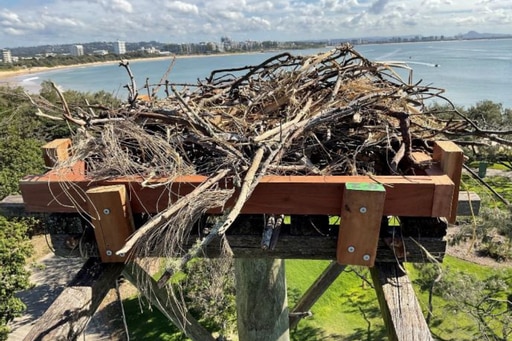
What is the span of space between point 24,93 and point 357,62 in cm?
165

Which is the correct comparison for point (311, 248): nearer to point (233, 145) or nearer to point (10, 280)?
point (233, 145)

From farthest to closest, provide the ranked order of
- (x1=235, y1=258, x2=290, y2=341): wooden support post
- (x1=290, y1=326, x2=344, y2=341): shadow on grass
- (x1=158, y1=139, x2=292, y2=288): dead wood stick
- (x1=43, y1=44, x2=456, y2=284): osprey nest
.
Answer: (x1=290, y1=326, x2=344, y2=341): shadow on grass
(x1=235, y1=258, x2=290, y2=341): wooden support post
(x1=43, y1=44, x2=456, y2=284): osprey nest
(x1=158, y1=139, x2=292, y2=288): dead wood stick

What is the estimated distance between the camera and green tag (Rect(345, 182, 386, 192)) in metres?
1.17

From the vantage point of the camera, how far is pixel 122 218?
1273 millimetres

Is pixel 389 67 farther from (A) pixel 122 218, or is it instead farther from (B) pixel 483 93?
(B) pixel 483 93

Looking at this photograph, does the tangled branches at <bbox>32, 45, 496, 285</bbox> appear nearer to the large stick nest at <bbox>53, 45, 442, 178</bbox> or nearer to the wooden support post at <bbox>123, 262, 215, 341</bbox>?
the large stick nest at <bbox>53, 45, 442, 178</bbox>

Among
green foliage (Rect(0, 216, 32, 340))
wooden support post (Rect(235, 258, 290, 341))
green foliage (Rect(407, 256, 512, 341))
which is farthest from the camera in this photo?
green foliage (Rect(0, 216, 32, 340))

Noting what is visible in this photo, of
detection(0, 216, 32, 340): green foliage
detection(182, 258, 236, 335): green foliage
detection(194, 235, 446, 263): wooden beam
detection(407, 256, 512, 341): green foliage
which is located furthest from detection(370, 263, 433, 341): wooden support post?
detection(0, 216, 32, 340): green foliage

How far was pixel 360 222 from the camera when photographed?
4.00 feet

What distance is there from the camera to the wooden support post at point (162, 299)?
1.41 meters

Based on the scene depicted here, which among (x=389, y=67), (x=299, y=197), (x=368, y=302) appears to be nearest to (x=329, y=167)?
(x=299, y=197)

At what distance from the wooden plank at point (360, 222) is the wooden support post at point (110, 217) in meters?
0.67

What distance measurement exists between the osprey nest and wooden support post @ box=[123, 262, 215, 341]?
0.20 meters

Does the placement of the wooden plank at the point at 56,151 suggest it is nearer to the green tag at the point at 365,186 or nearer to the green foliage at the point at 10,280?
the green tag at the point at 365,186
